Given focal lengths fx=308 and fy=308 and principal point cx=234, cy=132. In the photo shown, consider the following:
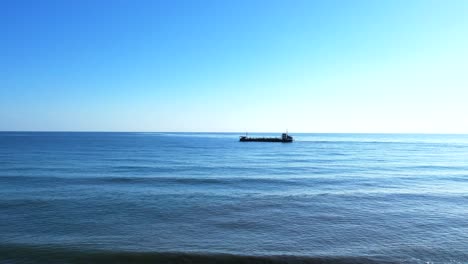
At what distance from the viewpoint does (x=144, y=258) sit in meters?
11.2

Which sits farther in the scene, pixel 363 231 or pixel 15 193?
pixel 15 193

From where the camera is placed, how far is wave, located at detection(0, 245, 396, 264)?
35.8 ft

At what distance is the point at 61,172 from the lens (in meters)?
32.7

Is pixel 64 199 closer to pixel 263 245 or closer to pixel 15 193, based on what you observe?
pixel 15 193

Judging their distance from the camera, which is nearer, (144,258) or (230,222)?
(144,258)

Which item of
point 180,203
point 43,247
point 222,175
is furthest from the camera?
point 222,175

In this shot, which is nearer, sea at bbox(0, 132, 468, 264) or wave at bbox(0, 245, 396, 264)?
wave at bbox(0, 245, 396, 264)

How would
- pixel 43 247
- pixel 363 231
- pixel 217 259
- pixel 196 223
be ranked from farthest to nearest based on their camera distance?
pixel 196 223, pixel 363 231, pixel 43 247, pixel 217 259

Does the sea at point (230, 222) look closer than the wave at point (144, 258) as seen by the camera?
No

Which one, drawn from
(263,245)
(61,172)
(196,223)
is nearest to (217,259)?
(263,245)

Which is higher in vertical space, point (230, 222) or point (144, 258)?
point (230, 222)

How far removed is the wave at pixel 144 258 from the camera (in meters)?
10.9

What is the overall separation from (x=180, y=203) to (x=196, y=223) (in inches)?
173

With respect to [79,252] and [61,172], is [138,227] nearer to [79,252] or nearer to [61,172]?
[79,252]
